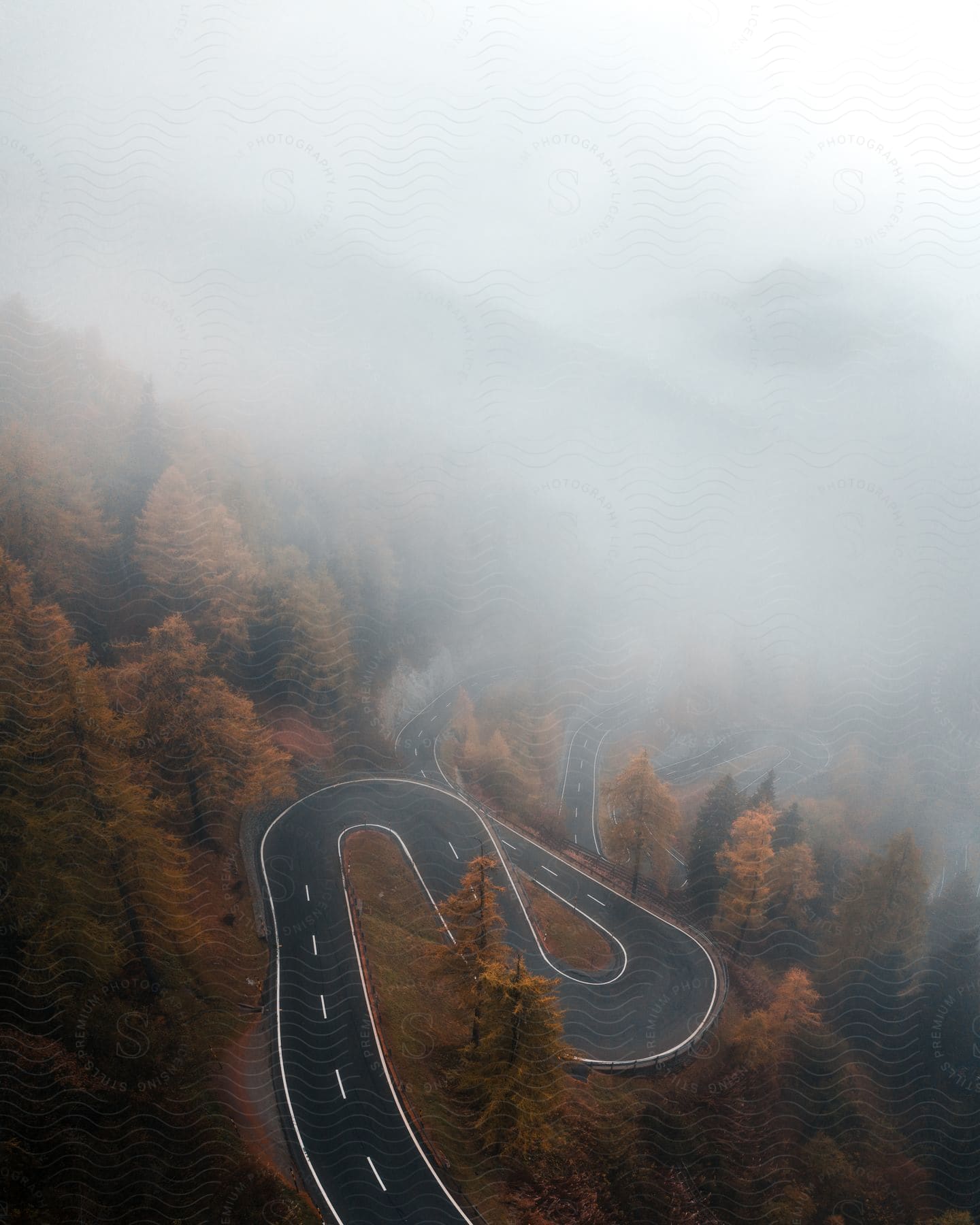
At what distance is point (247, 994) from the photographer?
21.3m

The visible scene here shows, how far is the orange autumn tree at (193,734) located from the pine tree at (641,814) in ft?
58.6

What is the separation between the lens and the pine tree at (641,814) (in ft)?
107

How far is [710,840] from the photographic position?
34.1m

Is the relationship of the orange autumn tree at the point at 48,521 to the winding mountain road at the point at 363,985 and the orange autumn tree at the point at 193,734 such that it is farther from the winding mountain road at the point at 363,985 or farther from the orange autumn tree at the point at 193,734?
the winding mountain road at the point at 363,985

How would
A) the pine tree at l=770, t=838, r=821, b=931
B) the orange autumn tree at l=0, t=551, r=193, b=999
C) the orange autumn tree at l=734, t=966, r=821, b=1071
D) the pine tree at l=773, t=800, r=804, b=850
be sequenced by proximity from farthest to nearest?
the pine tree at l=773, t=800, r=804, b=850
the pine tree at l=770, t=838, r=821, b=931
the orange autumn tree at l=734, t=966, r=821, b=1071
the orange autumn tree at l=0, t=551, r=193, b=999

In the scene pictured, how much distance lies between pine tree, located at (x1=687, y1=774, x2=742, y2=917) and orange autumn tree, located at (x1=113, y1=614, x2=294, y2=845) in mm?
23341

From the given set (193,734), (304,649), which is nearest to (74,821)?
(193,734)

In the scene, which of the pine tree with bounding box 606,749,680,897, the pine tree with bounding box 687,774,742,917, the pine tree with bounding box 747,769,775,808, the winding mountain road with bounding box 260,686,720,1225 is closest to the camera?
the winding mountain road with bounding box 260,686,720,1225

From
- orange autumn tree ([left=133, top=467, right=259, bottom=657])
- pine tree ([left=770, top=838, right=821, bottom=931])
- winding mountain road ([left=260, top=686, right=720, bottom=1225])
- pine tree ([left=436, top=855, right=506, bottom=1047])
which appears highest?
orange autumn tree ([left=133, top=467, right=259, bottom=657])

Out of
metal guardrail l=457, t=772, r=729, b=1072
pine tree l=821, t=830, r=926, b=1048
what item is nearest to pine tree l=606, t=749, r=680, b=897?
metal guardrail l=457, t=772, r=729, b=1072

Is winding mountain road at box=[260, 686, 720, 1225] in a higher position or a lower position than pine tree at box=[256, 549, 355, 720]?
lower

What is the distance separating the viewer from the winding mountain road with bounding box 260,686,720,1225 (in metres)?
17.7

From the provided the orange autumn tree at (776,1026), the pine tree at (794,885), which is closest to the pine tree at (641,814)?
the pine tree at (794,885)

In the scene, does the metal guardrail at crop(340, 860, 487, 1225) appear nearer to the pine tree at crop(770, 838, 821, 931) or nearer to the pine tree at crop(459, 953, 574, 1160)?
the pine tree at crop(459, 953, 574, 1160)
